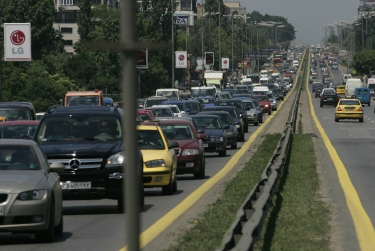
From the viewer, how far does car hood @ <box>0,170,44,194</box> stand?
1198cm

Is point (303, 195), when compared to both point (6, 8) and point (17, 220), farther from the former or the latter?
point (6, 8)

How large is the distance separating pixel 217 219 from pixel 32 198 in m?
3.06

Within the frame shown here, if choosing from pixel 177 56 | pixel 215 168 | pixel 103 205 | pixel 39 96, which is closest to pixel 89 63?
pixel 177 56

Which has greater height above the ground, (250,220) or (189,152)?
(250,220)

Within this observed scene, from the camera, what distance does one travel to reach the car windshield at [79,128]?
53.6 feet

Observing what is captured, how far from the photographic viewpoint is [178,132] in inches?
990

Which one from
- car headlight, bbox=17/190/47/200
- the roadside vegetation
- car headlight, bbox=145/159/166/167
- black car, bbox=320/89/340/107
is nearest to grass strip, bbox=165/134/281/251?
the roadside vegetation

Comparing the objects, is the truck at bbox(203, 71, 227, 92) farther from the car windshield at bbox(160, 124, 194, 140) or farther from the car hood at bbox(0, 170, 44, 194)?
the car hood at bbox(0, 170, 44, 194)

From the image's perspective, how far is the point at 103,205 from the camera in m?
17.6

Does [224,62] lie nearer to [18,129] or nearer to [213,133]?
[213,133]

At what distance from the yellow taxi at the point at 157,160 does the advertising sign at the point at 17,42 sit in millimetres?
37316

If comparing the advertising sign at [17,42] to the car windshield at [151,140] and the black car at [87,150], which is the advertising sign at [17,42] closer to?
the car windshield at [151,140]

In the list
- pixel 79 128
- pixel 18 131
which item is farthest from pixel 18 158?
pixel 18 131

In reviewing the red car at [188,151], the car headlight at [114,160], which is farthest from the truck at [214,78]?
the car headlight at [114,160]
